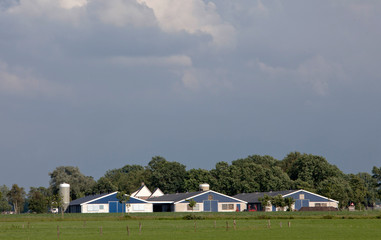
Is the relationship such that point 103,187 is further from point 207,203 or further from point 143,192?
point 207,203

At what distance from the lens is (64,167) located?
18038cm

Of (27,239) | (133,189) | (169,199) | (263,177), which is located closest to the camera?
(27,239)

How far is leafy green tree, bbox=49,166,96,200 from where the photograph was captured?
568 feet

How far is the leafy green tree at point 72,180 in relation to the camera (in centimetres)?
17312

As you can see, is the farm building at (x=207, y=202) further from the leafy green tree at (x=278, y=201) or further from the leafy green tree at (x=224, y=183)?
the leafy green tree at (x=224, y=183)

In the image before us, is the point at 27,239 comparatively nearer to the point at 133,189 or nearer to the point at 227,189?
the point at 227,189

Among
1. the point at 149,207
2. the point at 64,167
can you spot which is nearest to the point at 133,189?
the point at 64,167

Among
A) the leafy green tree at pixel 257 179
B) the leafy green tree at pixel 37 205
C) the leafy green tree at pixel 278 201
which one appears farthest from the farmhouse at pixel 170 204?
the leafy green tree at pixel 37 205

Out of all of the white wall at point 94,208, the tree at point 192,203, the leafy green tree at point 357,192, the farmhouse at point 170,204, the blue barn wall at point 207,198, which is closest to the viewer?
the tree at point 192,203

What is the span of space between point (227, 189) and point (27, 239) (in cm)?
11036

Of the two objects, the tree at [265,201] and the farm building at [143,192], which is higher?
the farm building at [143,192]

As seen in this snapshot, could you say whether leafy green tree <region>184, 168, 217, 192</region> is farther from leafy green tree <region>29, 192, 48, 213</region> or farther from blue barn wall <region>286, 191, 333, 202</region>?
leafy green tree <region>29, 192, 48, 213</region>

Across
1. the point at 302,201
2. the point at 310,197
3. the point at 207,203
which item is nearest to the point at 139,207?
the point at 207,203

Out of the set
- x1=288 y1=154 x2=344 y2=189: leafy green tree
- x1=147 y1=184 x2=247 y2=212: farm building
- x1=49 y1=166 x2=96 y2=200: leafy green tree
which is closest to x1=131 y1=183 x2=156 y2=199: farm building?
x1=49 y1=166 x2=96 y2=200: leafy green tree
